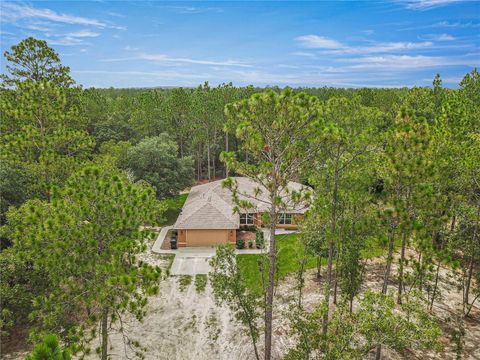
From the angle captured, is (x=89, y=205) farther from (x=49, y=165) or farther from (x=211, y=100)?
(x=211, y=100)

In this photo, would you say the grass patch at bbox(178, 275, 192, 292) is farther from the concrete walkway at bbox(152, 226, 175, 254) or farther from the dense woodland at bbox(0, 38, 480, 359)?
the dense woodland at bbox(0, 38, 480, 359)

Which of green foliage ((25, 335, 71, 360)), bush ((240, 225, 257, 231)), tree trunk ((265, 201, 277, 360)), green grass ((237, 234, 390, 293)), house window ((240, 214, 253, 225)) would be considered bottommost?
green grass ((237, 234, 390, 293))

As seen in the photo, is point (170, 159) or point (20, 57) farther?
point (170, 159)

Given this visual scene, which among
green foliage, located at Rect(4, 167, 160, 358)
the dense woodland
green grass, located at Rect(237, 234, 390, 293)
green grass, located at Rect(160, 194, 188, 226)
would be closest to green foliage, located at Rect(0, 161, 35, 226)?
the dense woodland

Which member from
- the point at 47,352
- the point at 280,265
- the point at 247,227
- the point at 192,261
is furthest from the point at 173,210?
the point at 47,352

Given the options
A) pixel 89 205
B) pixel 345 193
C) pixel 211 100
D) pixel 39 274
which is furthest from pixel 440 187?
pixel 211 100

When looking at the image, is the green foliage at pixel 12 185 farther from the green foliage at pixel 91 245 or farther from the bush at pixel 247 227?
the bush at pixel 247 227

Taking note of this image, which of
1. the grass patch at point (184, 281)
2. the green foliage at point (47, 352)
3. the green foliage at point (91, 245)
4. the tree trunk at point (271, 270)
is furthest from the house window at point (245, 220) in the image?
the green foliage at point (47, 352)

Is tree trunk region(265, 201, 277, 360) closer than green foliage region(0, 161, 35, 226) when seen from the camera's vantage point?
Yes
